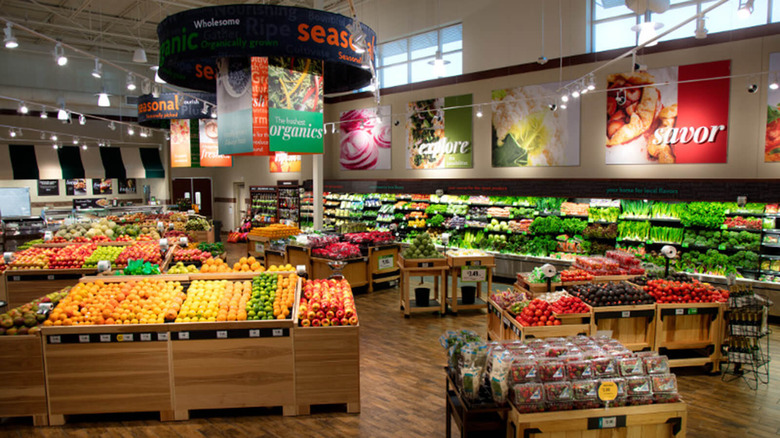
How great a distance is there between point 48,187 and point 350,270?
49.1ft

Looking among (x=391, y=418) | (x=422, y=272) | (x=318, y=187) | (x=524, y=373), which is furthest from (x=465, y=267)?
(x=318, y=187)

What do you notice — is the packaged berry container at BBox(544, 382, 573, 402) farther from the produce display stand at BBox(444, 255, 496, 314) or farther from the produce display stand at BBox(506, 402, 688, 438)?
the produce display stand at BBox(444, 255, 496, 314)

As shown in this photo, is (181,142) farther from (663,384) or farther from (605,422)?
(663,384)

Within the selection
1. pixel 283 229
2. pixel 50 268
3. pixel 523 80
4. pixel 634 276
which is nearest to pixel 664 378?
pixel 634 276

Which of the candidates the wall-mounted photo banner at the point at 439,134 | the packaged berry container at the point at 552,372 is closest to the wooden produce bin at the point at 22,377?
the packaged berry container at the point at 552,372

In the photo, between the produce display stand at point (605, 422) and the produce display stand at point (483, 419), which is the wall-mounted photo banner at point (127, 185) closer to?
the produce display stand at point (483, 419)

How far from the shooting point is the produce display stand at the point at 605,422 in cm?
320

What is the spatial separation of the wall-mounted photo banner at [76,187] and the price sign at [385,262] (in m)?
15.2

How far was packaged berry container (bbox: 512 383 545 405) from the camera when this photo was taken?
128 inches

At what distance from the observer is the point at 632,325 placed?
231 inches

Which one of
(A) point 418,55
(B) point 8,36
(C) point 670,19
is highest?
(A) point 418,55

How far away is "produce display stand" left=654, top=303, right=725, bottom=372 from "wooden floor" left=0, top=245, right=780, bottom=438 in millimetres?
195

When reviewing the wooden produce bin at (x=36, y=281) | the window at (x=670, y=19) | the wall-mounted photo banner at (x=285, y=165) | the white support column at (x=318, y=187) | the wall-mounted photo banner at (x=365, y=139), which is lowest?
the wooden produce bin at (x=36, y=281)

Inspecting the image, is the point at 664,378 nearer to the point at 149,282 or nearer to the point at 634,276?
the point at 634,276
